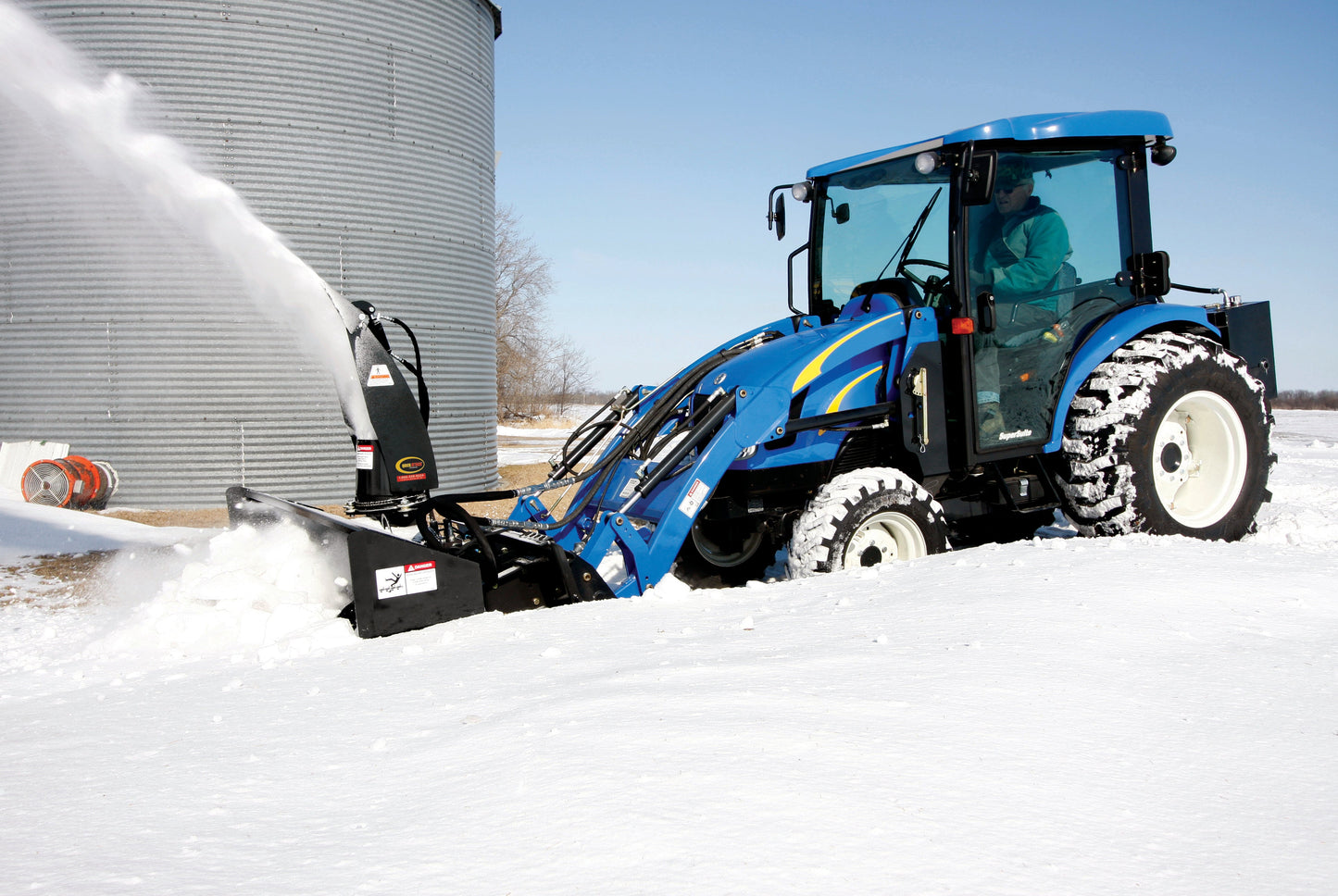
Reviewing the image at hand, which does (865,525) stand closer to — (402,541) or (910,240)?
(910,240)

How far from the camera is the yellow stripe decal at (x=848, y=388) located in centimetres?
526

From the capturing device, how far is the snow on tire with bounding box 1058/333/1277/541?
5328 mm

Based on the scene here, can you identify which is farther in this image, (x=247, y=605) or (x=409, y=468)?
(x=409, y=468)

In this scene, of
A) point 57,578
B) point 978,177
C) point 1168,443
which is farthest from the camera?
point 57,578

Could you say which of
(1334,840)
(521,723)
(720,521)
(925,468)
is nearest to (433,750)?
(521,723)

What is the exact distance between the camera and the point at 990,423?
5379 millimetres

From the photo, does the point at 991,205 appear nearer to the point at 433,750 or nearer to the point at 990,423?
the point at 990,423

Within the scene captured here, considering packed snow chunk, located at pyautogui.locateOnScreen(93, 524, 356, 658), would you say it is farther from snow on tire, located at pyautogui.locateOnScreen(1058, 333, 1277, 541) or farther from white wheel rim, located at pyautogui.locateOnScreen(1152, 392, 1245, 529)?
white wheel rim, located at pyautogui.locateOnScreen(1152, 392, 1245, 529)

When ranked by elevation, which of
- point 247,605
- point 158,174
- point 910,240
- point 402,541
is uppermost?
point 158,174

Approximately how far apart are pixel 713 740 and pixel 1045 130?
14.1 feet

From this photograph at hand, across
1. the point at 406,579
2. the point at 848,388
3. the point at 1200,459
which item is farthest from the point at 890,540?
the point at 406,579

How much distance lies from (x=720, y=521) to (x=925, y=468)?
119 centimetres

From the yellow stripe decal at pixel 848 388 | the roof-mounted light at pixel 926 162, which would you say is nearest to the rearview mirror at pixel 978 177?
the roof-mounted light at pixel 926 162

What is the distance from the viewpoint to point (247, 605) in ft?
13.4
